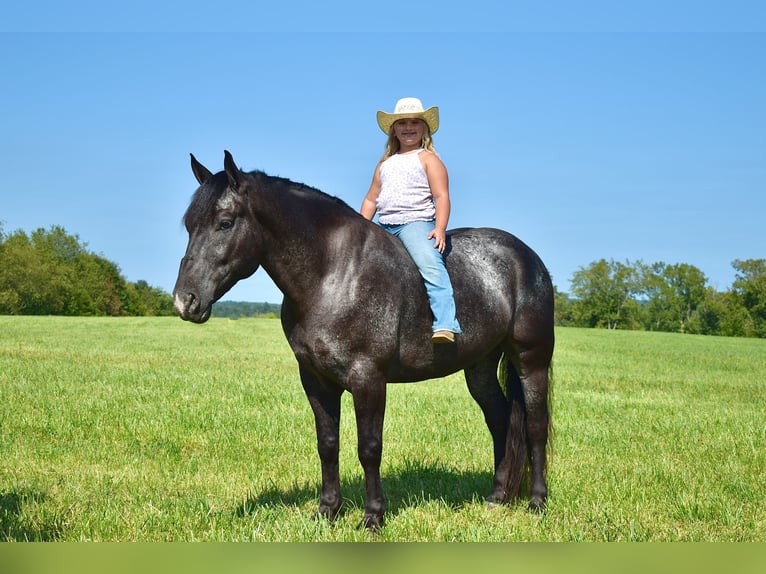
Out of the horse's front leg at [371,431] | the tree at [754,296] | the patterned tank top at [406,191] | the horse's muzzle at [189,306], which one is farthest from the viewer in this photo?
the tree at [754,296]

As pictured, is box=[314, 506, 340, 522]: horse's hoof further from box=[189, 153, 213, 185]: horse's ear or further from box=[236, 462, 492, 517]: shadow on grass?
box=[189, 153, 213, 185]: horse's ear

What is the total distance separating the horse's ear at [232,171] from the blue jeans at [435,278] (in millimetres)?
1385

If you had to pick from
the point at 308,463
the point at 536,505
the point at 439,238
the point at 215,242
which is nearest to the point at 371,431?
the point at 439,238

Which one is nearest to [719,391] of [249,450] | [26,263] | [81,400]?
[249,450]

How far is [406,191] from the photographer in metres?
5.40

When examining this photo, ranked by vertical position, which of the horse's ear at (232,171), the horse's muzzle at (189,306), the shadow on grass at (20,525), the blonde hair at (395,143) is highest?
the blonde hair at (395,143)

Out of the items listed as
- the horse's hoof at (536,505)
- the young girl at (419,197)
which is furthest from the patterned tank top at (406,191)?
the horse's hoof at (536,505)

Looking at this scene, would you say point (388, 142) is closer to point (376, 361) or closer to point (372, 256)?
point (372, 256)

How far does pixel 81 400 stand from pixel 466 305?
8.28m

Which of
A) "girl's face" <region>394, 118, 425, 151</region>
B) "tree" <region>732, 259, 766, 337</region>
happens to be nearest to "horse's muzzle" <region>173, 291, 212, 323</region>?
"girl's face" <region>394, 118, 425, 151</region>

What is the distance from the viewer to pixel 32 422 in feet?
31.4

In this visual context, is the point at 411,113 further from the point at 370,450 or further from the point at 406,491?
the point at 406,491

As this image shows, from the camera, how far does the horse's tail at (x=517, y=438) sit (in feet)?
20.3

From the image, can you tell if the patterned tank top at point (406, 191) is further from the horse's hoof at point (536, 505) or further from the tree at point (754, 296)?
the tree at point (754, 296)
